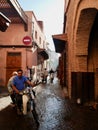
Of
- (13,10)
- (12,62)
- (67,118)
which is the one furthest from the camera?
(12,62)

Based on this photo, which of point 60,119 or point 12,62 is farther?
point 12,62

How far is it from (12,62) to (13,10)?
4.73m

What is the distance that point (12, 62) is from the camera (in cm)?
1983

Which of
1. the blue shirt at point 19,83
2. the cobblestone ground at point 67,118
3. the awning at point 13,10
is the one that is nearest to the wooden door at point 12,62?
the awning at point 13,10

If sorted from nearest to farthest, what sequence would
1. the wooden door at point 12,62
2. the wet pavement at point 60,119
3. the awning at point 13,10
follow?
the wet pavement at point 60,119 → the awning at point 13,10 → the wooden door at point 12,62

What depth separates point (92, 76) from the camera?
406 inches

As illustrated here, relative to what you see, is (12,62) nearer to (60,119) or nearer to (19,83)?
(19,83)

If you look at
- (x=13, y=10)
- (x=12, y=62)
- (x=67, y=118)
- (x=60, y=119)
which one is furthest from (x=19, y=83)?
(x=12, y=62)

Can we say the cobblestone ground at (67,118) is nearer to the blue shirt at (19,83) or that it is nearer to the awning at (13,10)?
the blue shirt at (19,83)

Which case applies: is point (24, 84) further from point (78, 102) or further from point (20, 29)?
point (20, 29)

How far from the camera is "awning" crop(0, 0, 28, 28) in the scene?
1512 centimetres

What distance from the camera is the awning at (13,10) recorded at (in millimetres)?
15125

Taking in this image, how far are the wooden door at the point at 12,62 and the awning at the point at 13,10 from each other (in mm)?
2630

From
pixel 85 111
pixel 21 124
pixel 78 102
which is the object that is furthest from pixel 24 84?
pixel 78 102
